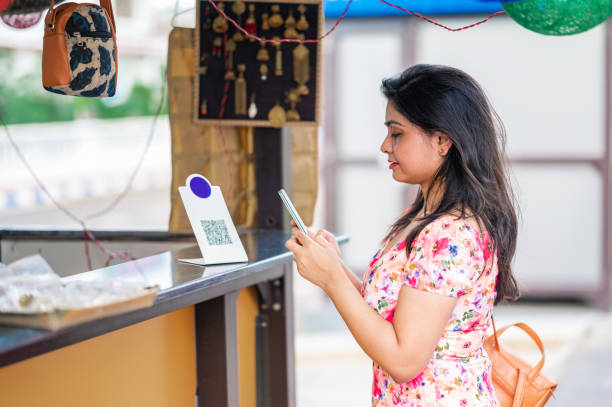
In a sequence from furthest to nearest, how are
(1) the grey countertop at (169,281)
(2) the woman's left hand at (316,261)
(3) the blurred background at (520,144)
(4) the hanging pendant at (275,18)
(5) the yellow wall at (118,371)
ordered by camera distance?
(3) the blurred background at (520,144) < (4) the hanging pendant at (275,18) < (5) the yellow wall at (118,371) < (2) the woman's left hand at (316,261) < (1) the grey countertop at (169,281)

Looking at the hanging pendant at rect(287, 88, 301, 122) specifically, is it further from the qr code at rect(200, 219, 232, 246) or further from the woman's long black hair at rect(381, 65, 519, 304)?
the woman's long black hair at rect(381, 65, 519, 304)

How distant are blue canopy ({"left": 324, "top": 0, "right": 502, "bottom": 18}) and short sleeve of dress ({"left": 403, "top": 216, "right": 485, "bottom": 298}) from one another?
336cm

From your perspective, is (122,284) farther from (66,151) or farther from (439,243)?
(66,151)

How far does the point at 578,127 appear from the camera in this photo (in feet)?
19.0

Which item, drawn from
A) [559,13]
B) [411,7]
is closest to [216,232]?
[559,13]

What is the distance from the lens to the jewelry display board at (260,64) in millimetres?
2623

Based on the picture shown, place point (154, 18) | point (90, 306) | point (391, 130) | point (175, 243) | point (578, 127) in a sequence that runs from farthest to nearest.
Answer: point (154, 18)
point (578, 127)
point (175, 243)
point (391, 130)
point (90, 306)

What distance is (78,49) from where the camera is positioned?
81.6 inches

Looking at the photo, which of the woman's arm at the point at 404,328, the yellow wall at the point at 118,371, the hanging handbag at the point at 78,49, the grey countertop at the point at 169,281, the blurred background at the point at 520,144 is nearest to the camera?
the grey countertop at the point at 169,281

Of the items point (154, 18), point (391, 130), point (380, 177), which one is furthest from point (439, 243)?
point (154, 18)

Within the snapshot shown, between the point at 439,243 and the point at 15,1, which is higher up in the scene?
the point at 15,1

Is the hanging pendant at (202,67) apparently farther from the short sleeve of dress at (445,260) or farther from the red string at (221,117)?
the short sleeve of dress at (445,260)

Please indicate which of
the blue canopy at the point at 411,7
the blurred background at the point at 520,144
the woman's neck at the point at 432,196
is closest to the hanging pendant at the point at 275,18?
the woman's neck at the point at 432,196

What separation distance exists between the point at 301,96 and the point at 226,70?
283 millimetres
